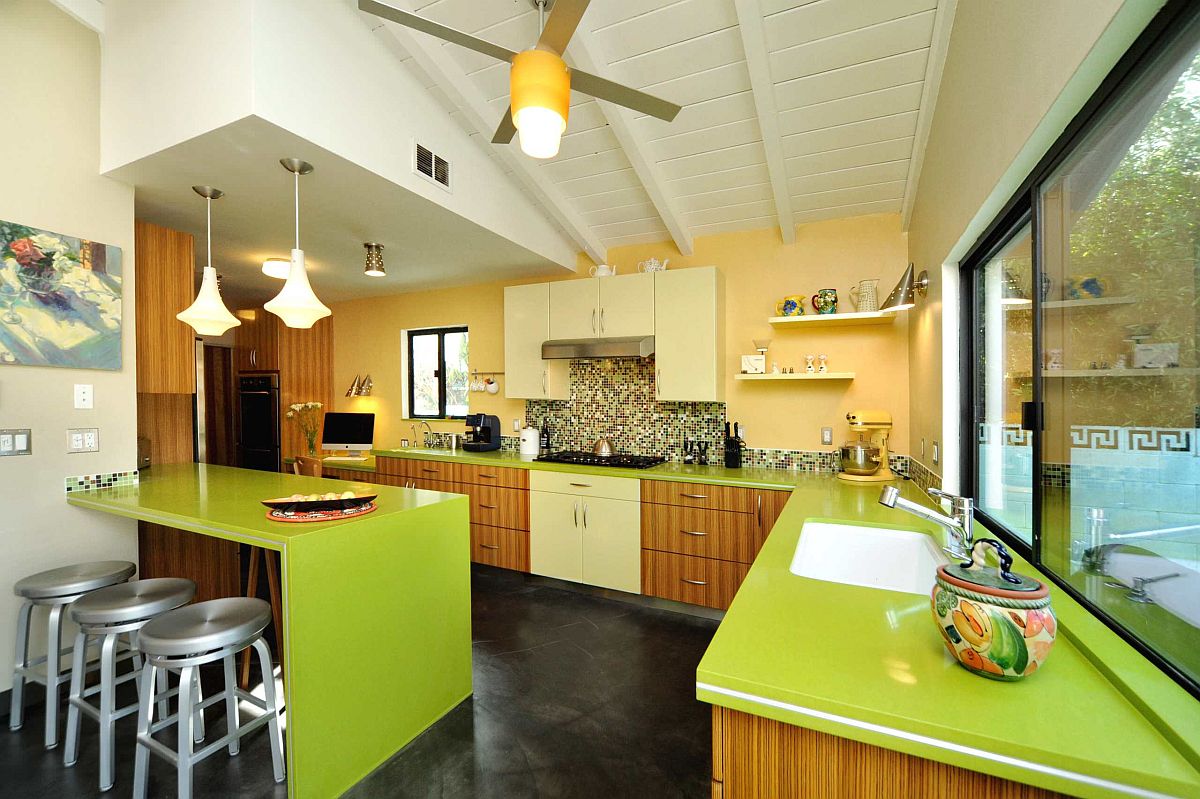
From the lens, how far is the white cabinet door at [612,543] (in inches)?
132

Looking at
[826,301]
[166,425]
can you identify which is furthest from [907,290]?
[166,425]

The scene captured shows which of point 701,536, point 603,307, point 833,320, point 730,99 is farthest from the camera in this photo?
point 603,307

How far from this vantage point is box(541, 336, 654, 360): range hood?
3525 mm

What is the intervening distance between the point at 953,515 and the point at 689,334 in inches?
85.9

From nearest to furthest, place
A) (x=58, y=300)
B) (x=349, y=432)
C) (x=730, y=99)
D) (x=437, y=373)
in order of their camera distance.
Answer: (x=58, y=300) → (x=730, y=99) → (x=437, y=373) → (x=349, y=432)

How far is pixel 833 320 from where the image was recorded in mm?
3262

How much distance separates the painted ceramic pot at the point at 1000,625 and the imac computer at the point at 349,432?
527cm

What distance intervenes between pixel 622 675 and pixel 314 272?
3907 mm

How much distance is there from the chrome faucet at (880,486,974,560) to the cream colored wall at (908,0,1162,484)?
820 millimetres

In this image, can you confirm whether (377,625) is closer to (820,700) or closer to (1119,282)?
(820,700)

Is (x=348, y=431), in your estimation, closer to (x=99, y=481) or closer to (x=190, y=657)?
(x=99, y=481)

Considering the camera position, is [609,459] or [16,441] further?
[609,459]

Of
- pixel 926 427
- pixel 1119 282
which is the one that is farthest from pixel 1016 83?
pixel 926 427

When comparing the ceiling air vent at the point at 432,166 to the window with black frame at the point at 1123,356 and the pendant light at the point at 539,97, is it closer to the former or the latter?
the pendant light at the point at 539,97
